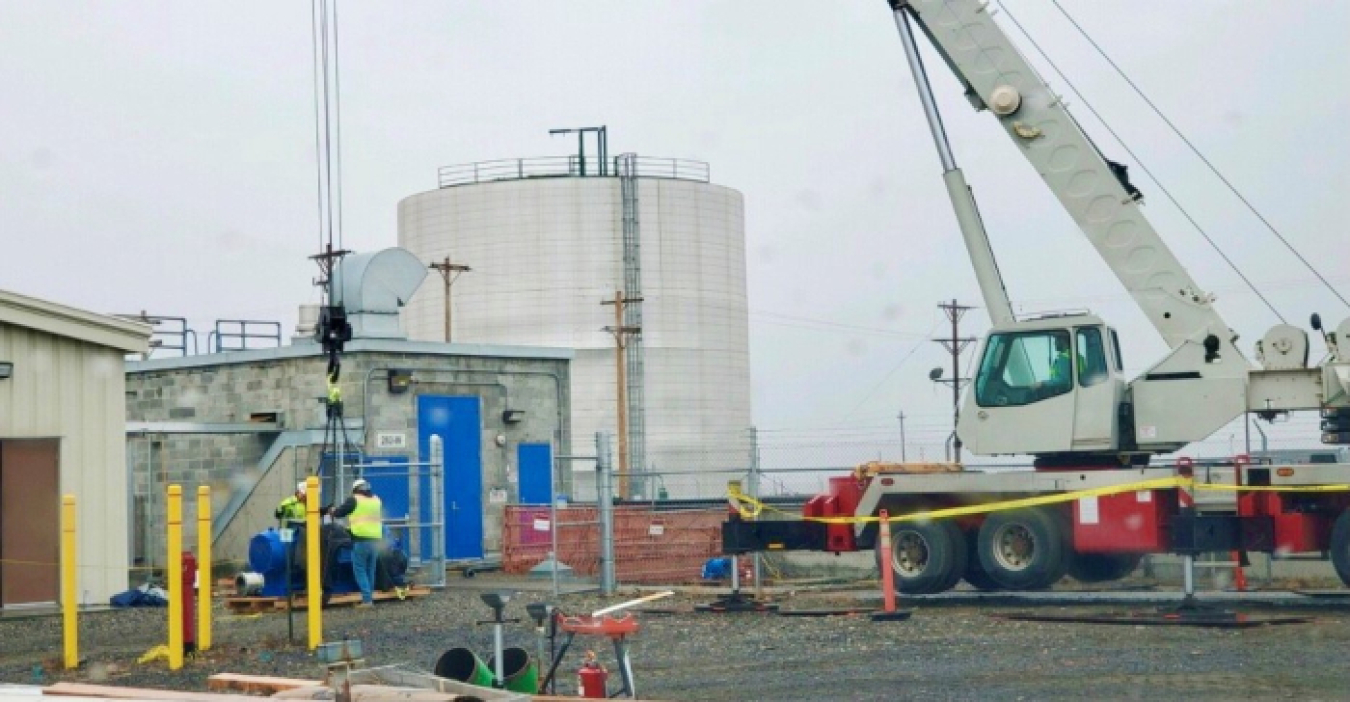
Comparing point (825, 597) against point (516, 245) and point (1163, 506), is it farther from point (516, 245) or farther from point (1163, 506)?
point (516, 245)

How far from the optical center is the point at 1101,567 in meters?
20.5

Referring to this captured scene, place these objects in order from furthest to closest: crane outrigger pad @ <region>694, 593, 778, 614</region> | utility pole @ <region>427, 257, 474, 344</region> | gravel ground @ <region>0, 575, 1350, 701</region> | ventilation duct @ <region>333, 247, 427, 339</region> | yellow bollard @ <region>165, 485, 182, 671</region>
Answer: utility pole @ <region>427, 257, 474, 344</region>, ventilation duct @ <region>333, 247, 427, 339</region>, crane outrigger pad @ <region>694, 593, 778, 614</region>, yellow bollard @ <region>165, 485, 182, 671</region>, gravel ground @ <region>0, 575, 1350, 701</region>

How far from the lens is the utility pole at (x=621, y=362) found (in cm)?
5097

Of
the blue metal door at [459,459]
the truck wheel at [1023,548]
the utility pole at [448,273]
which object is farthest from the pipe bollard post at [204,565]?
the utility pole at [448,273]

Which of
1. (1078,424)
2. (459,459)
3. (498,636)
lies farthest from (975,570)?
(459,459)

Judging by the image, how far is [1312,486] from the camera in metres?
17.8

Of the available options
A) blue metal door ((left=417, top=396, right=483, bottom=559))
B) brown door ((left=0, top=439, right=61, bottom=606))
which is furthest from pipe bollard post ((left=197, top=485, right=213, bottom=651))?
blue metal door ((left=417, top=396, right=483, bottom=559))

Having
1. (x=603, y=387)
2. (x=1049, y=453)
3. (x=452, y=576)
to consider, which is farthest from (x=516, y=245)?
(x=1049, y=453)

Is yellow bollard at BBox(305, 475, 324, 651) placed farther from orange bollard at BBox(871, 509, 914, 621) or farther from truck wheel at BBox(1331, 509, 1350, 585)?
truck wheel at BBox(1331, 509, 1350, 585)

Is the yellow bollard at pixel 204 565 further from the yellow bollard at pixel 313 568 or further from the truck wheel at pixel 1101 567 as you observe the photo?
the truck wheel at pixel 1101 567

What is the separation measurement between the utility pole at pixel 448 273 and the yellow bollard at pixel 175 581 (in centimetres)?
3653

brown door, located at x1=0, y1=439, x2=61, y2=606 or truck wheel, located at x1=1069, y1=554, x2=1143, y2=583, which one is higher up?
brown door, located at x1=0, y1=439, x2=61, y2=606

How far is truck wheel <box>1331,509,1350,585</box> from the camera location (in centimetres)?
1761

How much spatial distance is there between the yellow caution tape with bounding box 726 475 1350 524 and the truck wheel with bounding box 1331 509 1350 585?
0.31m
